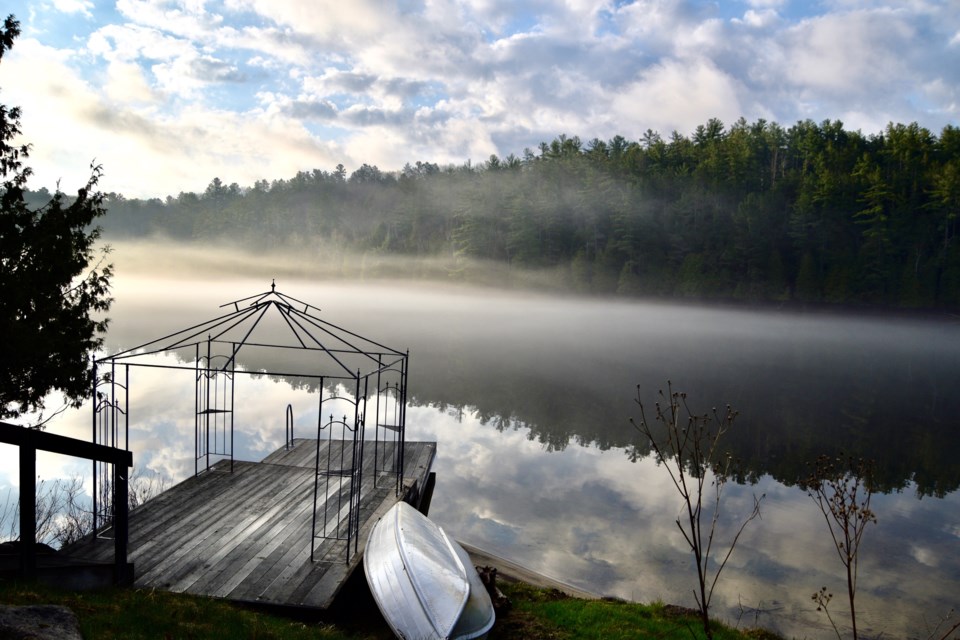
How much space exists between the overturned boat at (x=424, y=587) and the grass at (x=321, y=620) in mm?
497

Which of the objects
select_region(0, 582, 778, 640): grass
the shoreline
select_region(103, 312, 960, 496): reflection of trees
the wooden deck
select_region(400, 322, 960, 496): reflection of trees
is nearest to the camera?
select_region(0, 582, 778, 640): grass

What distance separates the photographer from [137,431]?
1592 cm

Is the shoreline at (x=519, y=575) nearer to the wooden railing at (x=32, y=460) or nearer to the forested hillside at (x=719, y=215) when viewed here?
the wooden railing at (x=32, y=460)

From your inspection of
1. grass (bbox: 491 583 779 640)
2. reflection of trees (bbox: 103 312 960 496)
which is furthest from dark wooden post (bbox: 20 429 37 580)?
reflection of trees (bbox: 103 312 960 496)

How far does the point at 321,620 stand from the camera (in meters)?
6.14

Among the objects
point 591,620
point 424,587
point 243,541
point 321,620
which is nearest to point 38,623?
point 321,620

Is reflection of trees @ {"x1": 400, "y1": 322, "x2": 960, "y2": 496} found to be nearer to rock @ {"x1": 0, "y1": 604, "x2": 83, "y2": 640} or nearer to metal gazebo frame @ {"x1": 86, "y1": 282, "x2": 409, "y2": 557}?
metal gazebo frame @ {"x1": 86, "y1": 282, "x2": 409, "y2": 557}

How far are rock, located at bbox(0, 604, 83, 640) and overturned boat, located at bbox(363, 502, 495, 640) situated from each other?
2911 mm

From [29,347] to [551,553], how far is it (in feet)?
27.2

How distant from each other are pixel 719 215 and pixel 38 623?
66957mm

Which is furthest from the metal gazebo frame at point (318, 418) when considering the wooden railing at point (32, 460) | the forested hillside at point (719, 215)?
the forested hillside at point (719, 215)

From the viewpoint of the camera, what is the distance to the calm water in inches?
405

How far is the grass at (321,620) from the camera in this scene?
4.63 m

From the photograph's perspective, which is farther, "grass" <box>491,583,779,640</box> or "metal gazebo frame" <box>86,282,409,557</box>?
"metal gazebo frame" <box>86,282,409,557</box>
